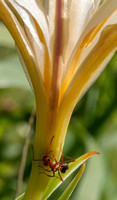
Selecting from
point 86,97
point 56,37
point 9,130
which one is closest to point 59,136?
point 56,37

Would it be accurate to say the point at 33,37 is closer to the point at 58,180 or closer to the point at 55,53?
the point at 55,53

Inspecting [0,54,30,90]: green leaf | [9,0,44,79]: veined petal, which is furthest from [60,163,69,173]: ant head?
[0,54,30,90]: green leaf

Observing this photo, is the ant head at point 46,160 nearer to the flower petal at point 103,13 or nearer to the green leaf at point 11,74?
the flower petal at point 103,13

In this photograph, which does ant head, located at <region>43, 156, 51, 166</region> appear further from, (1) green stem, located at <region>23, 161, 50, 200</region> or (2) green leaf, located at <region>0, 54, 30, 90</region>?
(2) green leaf, located at <region>0, 54, 30, 90</region>

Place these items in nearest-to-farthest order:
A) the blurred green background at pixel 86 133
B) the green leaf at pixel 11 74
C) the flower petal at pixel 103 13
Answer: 1. the flower petal at pixel 103 13
2. the green leaf at pixel 11 74
3. the blurred green background at pixel 86 133

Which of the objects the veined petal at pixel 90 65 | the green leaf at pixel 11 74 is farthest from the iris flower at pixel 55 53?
the green leaf at pixel 11 74

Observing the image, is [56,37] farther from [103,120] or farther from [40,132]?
[103,120]

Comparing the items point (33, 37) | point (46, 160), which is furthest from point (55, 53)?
point (46, 160)
